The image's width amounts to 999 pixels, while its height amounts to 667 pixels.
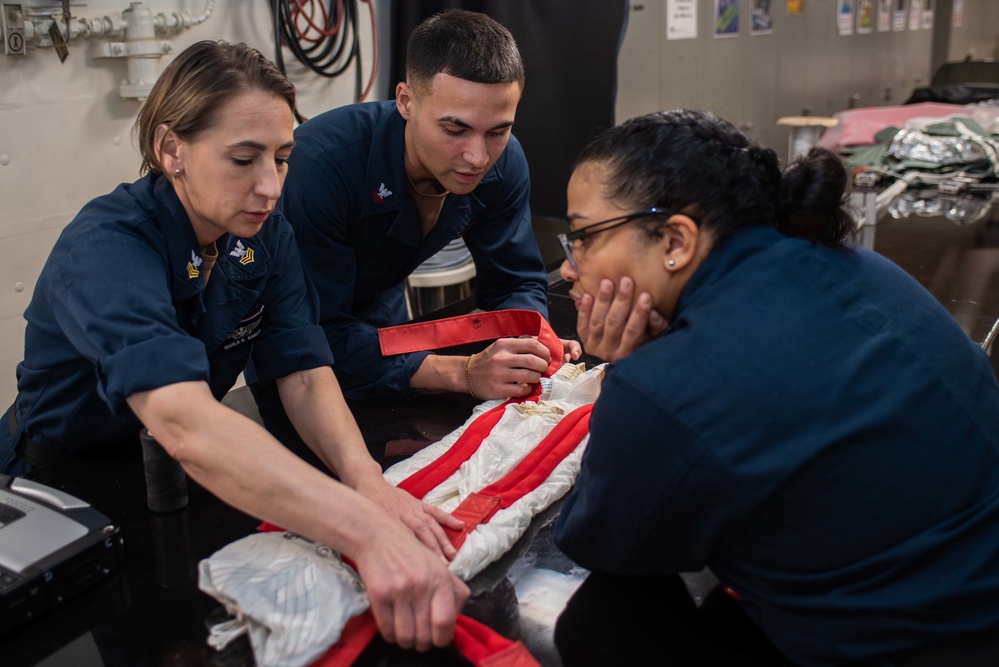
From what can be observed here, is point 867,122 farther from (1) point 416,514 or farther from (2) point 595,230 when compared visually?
(1) point 416,514

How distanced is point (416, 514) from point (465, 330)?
789 mm

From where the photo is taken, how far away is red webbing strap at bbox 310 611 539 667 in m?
0.96

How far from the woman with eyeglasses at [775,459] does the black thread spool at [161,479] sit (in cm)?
61

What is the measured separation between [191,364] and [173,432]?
9 centimetres

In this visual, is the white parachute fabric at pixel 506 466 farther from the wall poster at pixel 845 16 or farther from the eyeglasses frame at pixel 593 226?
the wall poster at pixel 845 16

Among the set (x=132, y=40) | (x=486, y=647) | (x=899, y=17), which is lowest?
(x=486, y=647)

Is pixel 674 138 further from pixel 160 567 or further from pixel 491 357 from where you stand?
pixel 160 567

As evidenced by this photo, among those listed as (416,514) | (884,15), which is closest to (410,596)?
(416,514)

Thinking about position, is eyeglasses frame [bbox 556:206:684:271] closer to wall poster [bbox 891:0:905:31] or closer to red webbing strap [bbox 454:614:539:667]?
red webbing strap [bbox 454:614:539:667]

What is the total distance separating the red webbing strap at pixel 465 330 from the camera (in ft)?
6.06

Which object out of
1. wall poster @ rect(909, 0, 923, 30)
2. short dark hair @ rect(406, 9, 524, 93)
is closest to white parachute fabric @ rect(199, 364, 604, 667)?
short dark hair @ rect(406, 9, 524, 93)

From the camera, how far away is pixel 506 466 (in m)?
1.36

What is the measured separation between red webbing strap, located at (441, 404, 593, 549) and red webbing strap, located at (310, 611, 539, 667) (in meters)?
0.17

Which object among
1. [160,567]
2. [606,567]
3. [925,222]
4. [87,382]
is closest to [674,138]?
[606,567]
